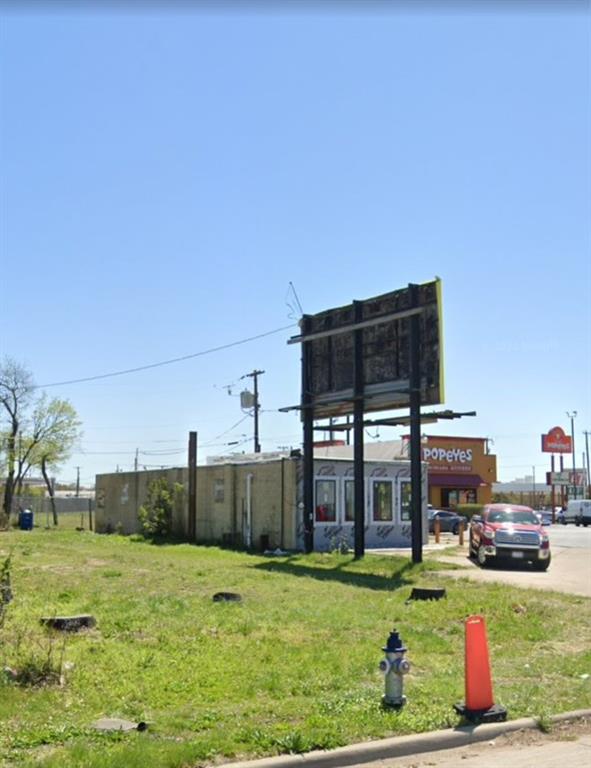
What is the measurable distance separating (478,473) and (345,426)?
41209 millimetres

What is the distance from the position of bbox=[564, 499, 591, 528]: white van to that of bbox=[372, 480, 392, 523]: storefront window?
37357 millimetres

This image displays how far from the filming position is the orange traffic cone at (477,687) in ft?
23.9

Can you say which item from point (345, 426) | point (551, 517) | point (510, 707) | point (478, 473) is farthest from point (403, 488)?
point (551, 517)

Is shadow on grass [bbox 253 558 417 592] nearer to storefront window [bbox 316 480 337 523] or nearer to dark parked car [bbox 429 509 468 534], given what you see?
storefront window [bbox 316 480 337 523]

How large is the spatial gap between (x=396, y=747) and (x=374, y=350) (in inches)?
677

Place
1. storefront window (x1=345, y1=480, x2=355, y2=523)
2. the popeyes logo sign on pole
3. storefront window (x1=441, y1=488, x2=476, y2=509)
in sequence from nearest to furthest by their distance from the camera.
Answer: storefront window (x1=345, y1=480, x2=355, y2=523), storefront window (x1=441, y1=488, x2=476, y2=509), the popeyes logo sign on pole

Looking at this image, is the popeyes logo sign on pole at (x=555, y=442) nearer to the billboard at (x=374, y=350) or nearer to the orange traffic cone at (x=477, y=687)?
the billboard at (x=374, y=350)

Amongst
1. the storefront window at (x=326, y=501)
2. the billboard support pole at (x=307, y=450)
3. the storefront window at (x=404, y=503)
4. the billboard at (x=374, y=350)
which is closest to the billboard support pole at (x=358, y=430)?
the billboard at (x=374, y=350)

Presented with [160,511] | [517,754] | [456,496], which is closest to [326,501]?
[160,511]

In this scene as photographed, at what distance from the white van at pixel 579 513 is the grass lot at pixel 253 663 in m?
49.1

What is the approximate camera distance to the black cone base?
723cm

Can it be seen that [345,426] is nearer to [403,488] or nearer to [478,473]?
[403,488]

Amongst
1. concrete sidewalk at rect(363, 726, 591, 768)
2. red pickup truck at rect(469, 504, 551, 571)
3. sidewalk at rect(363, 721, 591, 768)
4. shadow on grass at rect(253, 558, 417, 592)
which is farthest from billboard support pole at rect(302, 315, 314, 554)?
concrete sidewalk at rect(363, 726, 591, 768)

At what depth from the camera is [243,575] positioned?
18.5m
